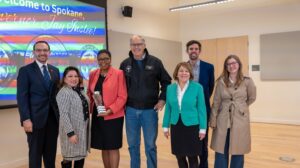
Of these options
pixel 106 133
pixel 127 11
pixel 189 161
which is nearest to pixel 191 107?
pixel 189 161

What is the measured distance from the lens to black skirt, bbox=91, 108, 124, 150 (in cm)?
290

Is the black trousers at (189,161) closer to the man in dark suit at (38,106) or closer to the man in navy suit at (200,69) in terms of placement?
the man in navy suit at (200,69)

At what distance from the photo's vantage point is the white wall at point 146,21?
5.92 meters

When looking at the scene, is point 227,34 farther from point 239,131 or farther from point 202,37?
point 239,131

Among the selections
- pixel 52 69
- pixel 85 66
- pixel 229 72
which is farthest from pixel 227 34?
pixel 52 69

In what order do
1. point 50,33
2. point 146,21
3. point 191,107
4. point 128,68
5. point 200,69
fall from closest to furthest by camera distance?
1. point 191,107
2. point 128,68
3. point 200,69
4. point 50,33
5. point 146,21

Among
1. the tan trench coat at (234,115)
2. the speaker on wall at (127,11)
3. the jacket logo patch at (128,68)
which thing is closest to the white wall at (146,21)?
the speaker on wall at (127,11)

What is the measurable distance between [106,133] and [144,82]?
0.64 meters

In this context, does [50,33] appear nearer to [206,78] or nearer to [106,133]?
[106,133]

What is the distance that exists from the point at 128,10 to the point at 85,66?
1768mm

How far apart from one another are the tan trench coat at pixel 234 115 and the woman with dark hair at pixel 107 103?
96 cm

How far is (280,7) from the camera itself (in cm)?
692

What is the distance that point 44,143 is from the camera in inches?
113

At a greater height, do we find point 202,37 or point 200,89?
point 202,37
